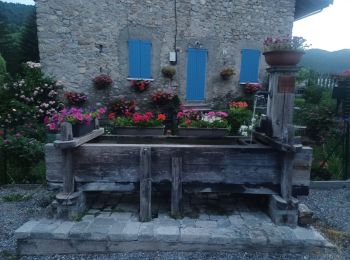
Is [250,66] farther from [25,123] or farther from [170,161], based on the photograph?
[170,161]

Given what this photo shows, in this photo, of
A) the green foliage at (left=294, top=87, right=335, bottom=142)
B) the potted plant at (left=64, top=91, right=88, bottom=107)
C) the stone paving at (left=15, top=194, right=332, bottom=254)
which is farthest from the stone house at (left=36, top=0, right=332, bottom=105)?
the stone paving at (left=15, top=194, right=332, bottom=254)

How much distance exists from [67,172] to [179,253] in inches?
56.8

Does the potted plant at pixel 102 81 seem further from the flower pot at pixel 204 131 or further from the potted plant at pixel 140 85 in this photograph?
the flower pot at pixel 204 131

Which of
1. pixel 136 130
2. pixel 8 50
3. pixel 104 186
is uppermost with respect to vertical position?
pixel 8 50

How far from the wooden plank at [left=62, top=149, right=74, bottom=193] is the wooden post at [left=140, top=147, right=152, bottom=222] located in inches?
30.2

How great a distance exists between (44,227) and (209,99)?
7549 mm

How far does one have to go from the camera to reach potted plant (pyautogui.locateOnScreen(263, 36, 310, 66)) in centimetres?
292

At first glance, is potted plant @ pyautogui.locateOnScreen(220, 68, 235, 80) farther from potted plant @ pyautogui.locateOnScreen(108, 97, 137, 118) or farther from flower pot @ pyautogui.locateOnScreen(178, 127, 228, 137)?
flower pot @ pyautogui.locateOnScreen(178, 127, 228, 137)

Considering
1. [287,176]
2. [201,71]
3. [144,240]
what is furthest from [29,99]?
[287,176]

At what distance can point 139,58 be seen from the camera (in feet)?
28.3

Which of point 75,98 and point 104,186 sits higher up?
point 75,98

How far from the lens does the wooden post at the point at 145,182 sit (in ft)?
9.50

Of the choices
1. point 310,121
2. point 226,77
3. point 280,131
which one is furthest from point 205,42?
point 280,131

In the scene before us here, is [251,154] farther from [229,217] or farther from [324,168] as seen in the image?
[324,168]
